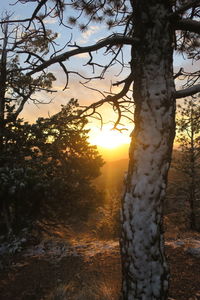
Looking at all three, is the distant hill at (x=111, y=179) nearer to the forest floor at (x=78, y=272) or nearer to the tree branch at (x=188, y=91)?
the forest floor at (x=78, y=272)

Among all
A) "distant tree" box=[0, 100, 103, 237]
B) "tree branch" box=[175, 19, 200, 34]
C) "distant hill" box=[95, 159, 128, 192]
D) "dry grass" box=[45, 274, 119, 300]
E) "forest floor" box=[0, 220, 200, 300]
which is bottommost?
"distant hill" box=[95, 159, 128, 192]

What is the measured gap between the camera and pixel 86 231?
19219mm

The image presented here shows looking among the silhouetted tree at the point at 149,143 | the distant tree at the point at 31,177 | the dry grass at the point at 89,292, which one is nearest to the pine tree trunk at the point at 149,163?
the silhouetted tree at the point at 149,143

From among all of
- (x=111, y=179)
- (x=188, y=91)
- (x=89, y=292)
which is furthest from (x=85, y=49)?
(x=111, y=179)

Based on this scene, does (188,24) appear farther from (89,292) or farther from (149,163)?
(89,292)

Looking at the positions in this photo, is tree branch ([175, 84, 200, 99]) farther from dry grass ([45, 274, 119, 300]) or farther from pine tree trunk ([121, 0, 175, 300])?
dry grass ([45, 274, 119, 300])

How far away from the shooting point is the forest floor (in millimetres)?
4598

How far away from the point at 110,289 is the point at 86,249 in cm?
372

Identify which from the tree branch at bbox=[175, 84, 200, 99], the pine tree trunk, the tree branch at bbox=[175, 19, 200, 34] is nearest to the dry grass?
the pine tree trunk

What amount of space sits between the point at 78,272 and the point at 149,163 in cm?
424

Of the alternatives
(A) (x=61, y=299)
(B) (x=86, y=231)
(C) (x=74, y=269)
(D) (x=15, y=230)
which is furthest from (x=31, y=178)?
(B) (x=86, y=231)

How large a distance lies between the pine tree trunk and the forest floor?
135 centimetres

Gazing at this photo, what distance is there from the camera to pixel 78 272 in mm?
6152

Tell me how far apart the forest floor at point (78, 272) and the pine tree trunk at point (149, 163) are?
1.35 m
